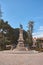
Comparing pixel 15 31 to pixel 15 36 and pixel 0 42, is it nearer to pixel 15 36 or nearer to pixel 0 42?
pixel 15 36

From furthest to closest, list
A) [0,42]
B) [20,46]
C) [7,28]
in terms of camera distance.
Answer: [7,28]
[0,42]
[20,46]

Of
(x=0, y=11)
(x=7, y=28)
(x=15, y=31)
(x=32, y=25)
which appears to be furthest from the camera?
(x=15, y=31)

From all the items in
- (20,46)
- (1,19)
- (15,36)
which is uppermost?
(1,19)

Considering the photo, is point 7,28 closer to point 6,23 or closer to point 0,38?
point 6,23

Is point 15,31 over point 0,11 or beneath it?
beneath

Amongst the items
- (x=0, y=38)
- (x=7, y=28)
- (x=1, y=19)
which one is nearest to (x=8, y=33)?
(x=7, y=28)

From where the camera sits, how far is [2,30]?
214 feet

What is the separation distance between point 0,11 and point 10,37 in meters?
14.4

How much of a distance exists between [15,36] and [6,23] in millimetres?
10649

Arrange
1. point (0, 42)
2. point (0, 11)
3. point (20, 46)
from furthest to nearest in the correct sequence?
point (0, 11) → point (0, 42) → point (20, 46)

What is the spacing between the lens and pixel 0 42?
56.8 m

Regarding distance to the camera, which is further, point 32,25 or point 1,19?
point 32,25

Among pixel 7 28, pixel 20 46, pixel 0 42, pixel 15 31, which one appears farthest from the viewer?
pixel 15 31

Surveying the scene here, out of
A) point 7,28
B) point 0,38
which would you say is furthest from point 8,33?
point 0,38
